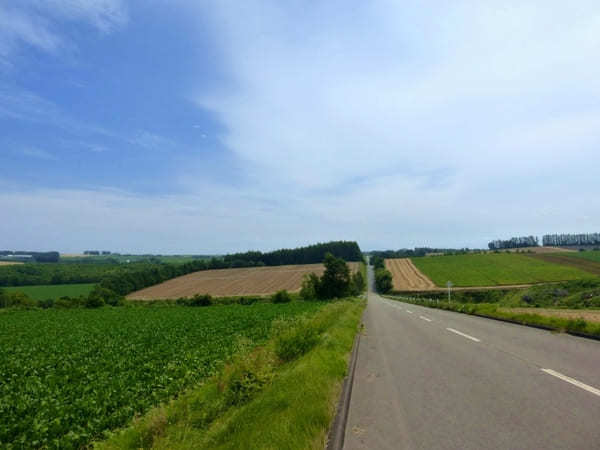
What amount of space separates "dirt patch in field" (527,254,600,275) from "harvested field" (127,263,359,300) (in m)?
55.8

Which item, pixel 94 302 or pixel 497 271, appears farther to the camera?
pixel 497 271

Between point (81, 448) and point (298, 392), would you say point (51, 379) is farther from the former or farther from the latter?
point (298, 392)

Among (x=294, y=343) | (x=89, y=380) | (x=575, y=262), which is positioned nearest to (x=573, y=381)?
(x=294, y=343)

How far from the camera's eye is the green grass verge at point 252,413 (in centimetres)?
473

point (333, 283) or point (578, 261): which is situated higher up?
point (578, 261)

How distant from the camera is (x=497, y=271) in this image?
3022 inches

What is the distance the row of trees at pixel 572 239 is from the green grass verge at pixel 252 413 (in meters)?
177

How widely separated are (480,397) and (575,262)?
9440cm

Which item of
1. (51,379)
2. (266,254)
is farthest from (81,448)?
(266,254)

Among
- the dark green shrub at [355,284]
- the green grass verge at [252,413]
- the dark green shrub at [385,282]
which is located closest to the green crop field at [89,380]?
the green grass verge at [252,413]

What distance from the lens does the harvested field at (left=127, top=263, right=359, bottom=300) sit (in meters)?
71.4

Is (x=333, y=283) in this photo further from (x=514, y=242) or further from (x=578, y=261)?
(x=514, y=242)

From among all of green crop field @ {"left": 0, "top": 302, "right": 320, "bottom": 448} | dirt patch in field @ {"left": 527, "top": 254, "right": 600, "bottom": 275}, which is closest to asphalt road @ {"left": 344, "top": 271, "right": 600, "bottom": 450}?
green crop field @ {"left": 0, "top": 302, "right": 320, "bottom": 448}

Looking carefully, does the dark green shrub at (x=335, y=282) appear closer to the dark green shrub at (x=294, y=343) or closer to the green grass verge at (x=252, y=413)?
the dark green shrub at (x=294, y=343)
